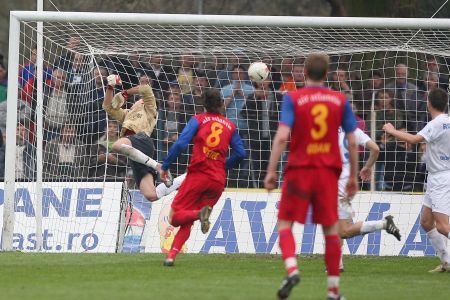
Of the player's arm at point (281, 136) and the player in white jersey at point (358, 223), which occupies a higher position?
the player's arm at point (281, 136)

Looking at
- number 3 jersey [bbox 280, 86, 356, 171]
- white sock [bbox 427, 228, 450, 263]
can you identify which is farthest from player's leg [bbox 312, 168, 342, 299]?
white sock [bbox 427, 228, 450, 263]

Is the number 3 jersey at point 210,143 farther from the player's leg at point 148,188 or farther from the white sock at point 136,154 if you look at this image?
the player's leg at point 148,188

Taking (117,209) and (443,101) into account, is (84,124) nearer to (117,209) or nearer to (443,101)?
(117,209)

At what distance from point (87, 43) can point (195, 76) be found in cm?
218

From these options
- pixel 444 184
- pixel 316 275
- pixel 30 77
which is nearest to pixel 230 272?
pixel 316 275

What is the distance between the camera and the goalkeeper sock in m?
10.6

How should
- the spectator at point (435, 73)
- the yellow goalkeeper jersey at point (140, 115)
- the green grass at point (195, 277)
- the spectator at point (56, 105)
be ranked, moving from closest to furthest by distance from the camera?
the green grass at point (195, 277)
the yellow goalkeeper jersey at point (140, 115)
the spectator at point (56, 105)
the spectator at point (435, 73)

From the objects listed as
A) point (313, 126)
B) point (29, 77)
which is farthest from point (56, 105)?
point (313, 126)

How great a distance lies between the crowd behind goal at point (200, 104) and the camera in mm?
18969

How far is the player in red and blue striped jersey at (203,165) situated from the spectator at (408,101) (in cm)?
536

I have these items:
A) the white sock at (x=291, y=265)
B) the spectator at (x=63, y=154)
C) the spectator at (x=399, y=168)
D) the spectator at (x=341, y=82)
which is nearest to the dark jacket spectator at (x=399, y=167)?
the spectator at (x=399, y=168)

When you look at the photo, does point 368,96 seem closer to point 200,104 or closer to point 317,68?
point 200,104

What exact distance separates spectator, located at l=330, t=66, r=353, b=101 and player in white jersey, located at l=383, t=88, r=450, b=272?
4.68m

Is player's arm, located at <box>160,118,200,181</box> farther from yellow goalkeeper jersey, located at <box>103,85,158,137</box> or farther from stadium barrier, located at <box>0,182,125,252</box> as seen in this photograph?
stadium barrier, located at <box>0,182,125,252</box>
